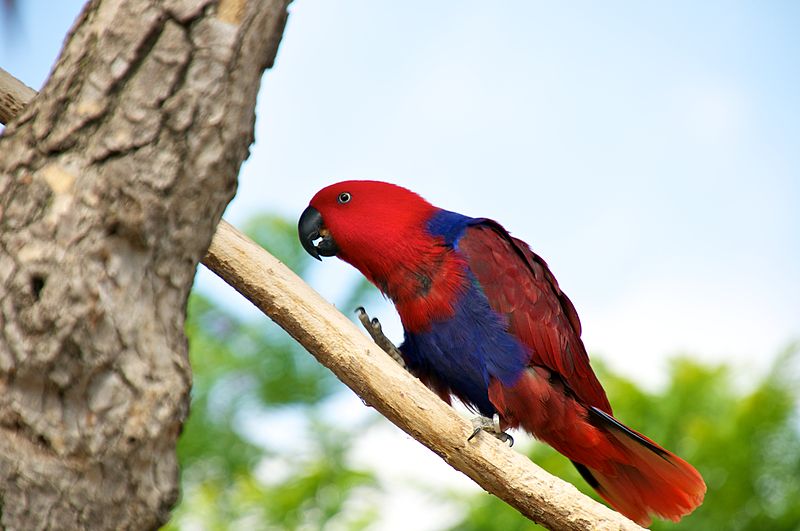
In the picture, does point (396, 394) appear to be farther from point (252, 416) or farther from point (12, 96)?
point (252, 416)

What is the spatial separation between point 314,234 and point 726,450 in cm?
338

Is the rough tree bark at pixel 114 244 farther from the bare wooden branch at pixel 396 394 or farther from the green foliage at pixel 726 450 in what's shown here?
the green foliage at pixel 726 450

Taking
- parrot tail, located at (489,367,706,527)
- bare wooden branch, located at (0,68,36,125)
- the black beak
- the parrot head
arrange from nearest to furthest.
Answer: bare wooden branch, located at (0,68,36,125), parrot tail, located at (489,367,706,527), the parrot head, the black beak

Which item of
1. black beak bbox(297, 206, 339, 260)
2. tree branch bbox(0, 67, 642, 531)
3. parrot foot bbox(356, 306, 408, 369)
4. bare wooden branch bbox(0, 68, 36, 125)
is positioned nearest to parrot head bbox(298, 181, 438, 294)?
black beak bbox(297, 206, 339, 260)

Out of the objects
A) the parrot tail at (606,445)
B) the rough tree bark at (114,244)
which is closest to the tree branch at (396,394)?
the parrot tail at (606,445)

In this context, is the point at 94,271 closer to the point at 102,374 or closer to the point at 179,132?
the point at 102,374

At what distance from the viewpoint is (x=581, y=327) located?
12.2 feet

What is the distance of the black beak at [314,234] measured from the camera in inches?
149

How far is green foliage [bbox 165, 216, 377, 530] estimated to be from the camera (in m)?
6.30

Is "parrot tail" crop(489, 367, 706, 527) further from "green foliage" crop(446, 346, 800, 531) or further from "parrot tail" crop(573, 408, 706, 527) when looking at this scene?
"green foliage" crop(446, 346, 800, 531)

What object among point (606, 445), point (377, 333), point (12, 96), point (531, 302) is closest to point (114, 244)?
point (12, 96)

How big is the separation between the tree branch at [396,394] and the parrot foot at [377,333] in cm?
48

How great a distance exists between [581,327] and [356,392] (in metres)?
1.20

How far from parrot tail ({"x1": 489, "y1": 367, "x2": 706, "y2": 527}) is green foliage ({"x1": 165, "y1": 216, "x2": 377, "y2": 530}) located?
116 inches
